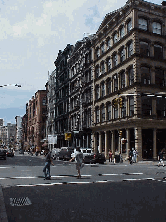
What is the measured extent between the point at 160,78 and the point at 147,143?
9267 mm

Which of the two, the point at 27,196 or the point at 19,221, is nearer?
the point at 19,221

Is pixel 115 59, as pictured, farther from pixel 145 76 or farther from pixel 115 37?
pixel 145 76

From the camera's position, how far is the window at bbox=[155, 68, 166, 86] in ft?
140

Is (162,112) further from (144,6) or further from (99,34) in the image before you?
(99,34)

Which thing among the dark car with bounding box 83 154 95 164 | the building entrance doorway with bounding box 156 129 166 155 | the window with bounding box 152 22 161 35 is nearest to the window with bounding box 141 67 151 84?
the window with bounding box 152 22 161 35

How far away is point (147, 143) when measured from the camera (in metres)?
41.4

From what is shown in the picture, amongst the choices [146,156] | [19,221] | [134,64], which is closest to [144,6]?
[134,64]

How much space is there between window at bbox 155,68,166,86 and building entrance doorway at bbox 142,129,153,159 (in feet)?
22.1

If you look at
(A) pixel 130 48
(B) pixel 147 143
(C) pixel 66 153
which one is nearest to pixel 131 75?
(A) pixel 130 48

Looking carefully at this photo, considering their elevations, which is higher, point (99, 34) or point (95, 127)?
point (99, 34)

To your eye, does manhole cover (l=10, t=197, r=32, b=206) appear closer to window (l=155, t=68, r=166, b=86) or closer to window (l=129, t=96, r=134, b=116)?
window (l=129, t=96, r=134, b=116)

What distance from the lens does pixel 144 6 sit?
142 ft

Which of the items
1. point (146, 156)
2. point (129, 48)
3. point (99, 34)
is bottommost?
point (146, 156)

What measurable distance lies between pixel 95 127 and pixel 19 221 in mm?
46551
